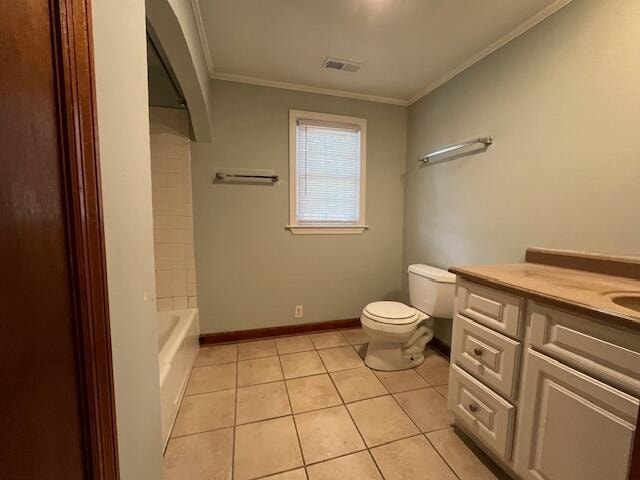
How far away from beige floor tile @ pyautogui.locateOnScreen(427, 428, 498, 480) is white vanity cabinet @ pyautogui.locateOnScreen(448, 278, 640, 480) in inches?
3.6

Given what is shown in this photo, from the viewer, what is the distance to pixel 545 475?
0.99 meters

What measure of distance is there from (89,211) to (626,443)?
1466 millimetres

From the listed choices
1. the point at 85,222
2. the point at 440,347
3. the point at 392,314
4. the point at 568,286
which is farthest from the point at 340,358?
the point at 85,222

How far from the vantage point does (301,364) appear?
2.08 meters

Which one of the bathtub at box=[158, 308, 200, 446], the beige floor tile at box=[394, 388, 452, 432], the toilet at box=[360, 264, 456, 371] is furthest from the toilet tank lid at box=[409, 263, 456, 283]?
the bathtub at box=[158, 308, 200, 446]

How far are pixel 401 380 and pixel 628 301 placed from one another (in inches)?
51.3

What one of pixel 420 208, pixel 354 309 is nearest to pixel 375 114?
pixel 420 208

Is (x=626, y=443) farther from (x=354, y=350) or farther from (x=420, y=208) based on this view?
(x=420, y=208)

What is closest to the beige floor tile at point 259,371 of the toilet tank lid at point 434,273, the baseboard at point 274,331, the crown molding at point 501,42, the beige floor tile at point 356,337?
the baseboard at point 274,331

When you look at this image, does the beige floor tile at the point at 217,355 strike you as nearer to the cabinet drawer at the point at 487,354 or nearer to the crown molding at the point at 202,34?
the cabinet drawer at the point at 487,354

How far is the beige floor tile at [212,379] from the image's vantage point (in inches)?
70.7

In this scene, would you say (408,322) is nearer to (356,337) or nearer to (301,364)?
(356,337)

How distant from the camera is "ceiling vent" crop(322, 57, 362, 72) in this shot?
6.46ft

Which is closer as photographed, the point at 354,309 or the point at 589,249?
the point at 589,249
